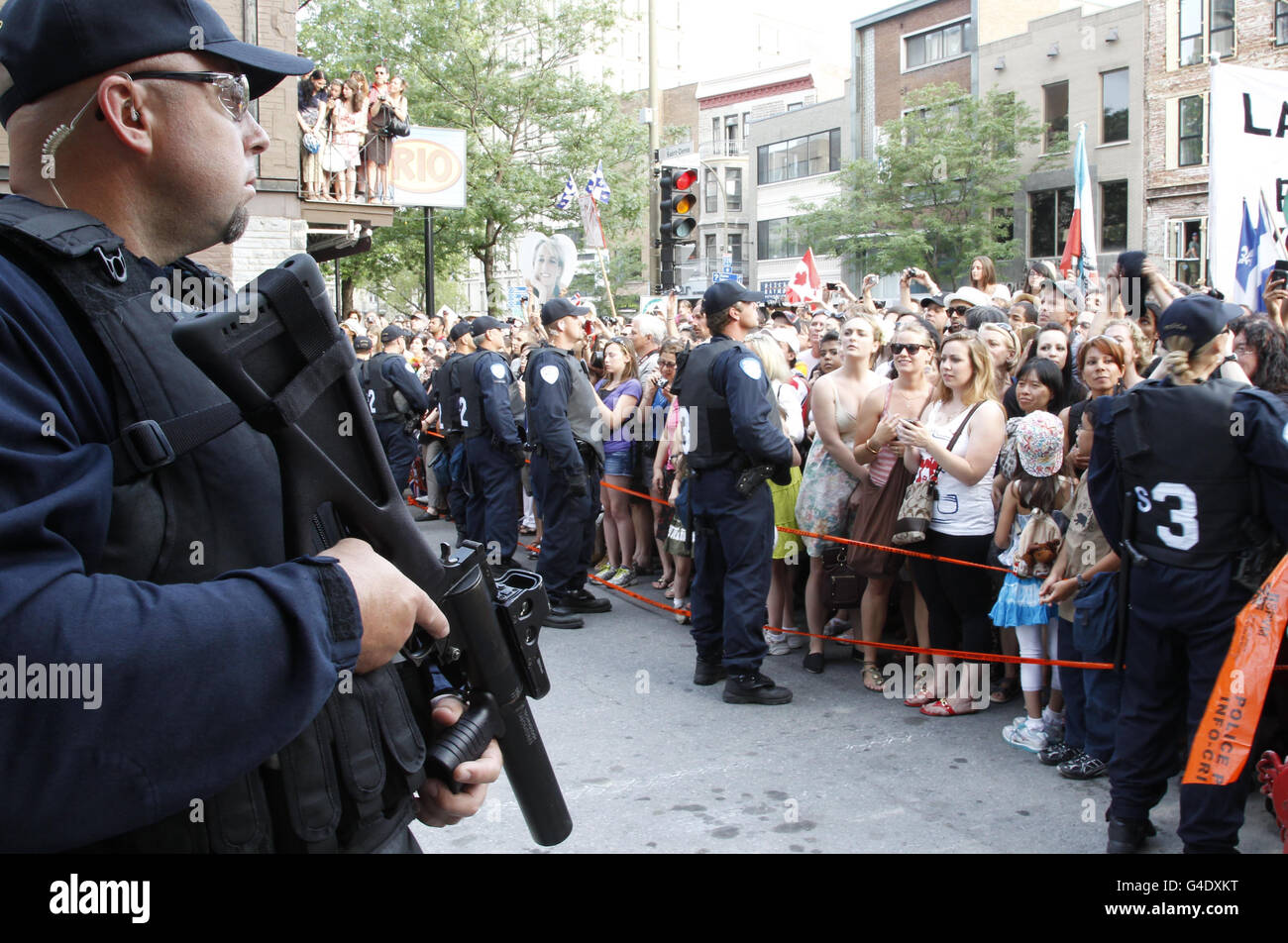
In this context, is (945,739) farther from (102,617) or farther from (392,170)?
(392,170)

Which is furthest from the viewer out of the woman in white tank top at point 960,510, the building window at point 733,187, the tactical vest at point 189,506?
the building window at point 733,187

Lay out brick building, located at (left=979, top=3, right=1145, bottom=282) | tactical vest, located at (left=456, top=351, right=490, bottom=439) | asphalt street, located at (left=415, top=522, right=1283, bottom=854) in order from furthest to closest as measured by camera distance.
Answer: brick building, located at (left=979, top=3, right=1145, bottom=282)
tactical vest, located at (left=456, top=351, right=490, bottom=439)
asphalt street, located at (left=415, top=522, right=1283, bottom=854)

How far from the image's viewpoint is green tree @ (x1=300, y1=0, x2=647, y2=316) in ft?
99.3

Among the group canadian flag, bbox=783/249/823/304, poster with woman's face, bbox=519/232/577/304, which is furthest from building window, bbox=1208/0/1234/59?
poster with woman's face, bbox=519/232/577/304

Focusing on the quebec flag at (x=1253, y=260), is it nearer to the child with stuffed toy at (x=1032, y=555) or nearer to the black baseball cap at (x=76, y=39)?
the child with stuffed toy at (x=1032, y=555)

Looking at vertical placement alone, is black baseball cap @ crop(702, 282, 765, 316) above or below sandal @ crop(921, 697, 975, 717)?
above

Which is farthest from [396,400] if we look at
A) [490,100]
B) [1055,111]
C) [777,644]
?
[1055,111]

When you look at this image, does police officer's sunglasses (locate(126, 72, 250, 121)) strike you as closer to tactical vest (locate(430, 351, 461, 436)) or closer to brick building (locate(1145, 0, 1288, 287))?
tactical vest (locate(430, 351, 461, 436))

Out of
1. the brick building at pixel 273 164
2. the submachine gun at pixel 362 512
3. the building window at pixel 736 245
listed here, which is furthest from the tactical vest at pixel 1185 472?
the building window at pixel 736 245

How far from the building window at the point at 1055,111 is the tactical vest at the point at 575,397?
28719 millimetres

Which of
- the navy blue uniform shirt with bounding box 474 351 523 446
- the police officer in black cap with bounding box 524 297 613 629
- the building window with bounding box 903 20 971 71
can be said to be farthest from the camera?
the building window with bounding box 903 20 971 71

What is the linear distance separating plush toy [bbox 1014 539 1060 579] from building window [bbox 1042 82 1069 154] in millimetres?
30957

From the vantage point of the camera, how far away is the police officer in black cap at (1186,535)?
12.2 feet

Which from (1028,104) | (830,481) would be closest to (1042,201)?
(1028,104)
